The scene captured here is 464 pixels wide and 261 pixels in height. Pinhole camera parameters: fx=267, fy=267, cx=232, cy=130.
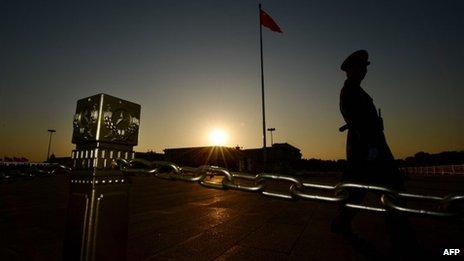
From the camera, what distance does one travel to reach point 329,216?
4262 mm

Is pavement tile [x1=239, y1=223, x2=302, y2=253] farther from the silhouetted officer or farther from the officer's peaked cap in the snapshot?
the officer's peaked cap

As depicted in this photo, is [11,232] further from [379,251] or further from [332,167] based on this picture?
[332,167]

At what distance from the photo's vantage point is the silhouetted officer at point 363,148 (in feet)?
6.83

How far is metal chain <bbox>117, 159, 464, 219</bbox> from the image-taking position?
1.12m

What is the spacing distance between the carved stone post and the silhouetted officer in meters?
1.63

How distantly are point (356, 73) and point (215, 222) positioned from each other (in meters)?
2.56

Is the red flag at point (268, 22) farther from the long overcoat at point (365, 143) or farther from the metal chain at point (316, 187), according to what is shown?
the metal chain at point (316, 187)

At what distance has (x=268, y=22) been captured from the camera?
1841 cm

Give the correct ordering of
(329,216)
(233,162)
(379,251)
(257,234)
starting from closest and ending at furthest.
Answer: (379,251), (257,234), (329,216), (233,162)

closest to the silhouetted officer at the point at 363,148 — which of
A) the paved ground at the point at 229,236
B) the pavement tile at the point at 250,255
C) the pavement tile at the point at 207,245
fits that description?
the paved ground at the point at 229,236

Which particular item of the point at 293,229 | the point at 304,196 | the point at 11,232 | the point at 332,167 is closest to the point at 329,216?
the point at 293,229

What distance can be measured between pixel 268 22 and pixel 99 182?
A: 1911cm

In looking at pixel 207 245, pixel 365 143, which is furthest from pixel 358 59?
pixel 207 245

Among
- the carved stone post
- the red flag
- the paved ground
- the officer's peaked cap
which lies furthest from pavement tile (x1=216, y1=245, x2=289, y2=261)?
the red flag
